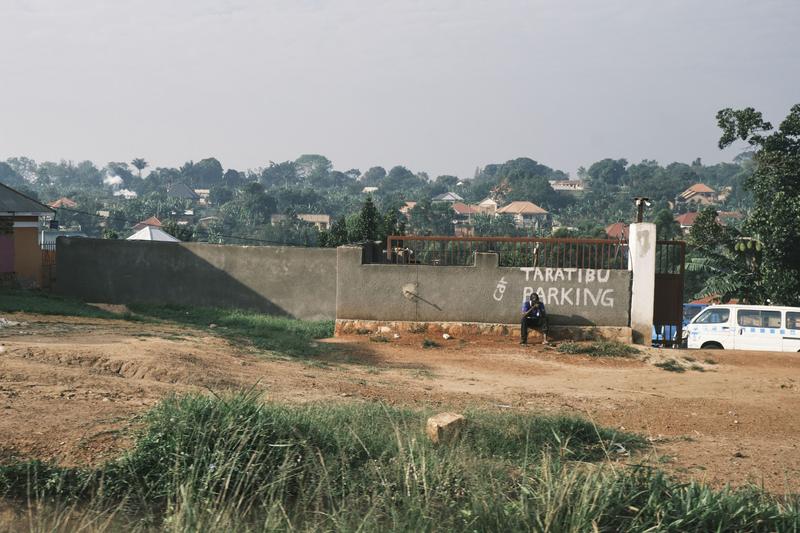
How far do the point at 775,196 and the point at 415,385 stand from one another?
16342 mm

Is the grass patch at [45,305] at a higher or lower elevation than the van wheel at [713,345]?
higher

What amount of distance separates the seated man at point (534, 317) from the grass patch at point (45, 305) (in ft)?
27.1

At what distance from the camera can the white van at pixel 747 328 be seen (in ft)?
62.4

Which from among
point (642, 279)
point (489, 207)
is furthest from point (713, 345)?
point (489, 207)

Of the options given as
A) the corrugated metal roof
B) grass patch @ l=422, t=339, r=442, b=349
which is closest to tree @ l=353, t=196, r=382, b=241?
the corrugated metal roof

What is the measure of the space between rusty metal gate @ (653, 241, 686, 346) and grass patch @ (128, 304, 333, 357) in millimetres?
7212

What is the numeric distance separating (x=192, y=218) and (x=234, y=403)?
100467 millimetres

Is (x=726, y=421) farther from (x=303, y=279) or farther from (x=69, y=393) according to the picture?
(x=303, y=279)

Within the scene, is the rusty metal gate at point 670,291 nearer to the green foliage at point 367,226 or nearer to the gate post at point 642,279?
the gate post at point 642,279

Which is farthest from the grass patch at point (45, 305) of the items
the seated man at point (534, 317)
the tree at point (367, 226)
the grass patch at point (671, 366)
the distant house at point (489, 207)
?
the distant house at point (489, 207)

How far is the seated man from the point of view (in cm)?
1694

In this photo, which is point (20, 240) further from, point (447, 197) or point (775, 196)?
point (447, 197)

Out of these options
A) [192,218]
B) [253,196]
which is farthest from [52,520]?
[253,196]

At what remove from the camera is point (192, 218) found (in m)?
104
